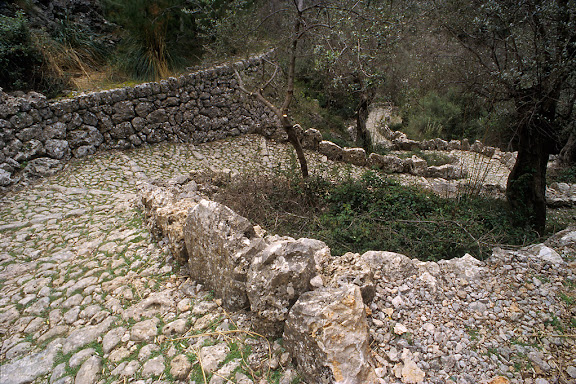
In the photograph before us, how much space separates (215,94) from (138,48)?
7.90ft

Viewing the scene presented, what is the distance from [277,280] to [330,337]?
0.58m

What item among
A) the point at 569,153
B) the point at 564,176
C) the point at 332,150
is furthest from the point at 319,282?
the point at 569,153

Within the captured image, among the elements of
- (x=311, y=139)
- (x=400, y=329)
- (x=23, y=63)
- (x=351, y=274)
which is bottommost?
(x=400, y=329)

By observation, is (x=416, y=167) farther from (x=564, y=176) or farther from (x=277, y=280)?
(x=277, y=280)

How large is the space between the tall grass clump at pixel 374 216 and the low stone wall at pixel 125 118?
397cm

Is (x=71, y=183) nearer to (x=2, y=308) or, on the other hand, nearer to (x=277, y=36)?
(x=2, y=308)

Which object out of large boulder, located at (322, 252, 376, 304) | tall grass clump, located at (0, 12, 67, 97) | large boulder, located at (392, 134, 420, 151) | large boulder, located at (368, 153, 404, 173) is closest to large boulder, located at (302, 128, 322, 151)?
large boulder, located at (368, 153, 404, 173)

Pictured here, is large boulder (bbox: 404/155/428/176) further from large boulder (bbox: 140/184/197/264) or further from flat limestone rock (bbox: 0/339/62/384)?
flat limestone rock (bbox: 0/339/62/384)

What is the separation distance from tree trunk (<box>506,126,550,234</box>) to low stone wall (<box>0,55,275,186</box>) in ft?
22.1

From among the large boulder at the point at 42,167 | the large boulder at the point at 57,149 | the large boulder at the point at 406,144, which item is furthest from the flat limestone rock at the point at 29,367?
the large boulder at the point at 406,144

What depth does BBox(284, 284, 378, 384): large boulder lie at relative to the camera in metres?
2.08

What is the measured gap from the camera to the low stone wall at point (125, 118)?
21.3 feet

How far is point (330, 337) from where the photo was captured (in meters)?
2.15

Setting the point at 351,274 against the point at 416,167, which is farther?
the point at 416,167
